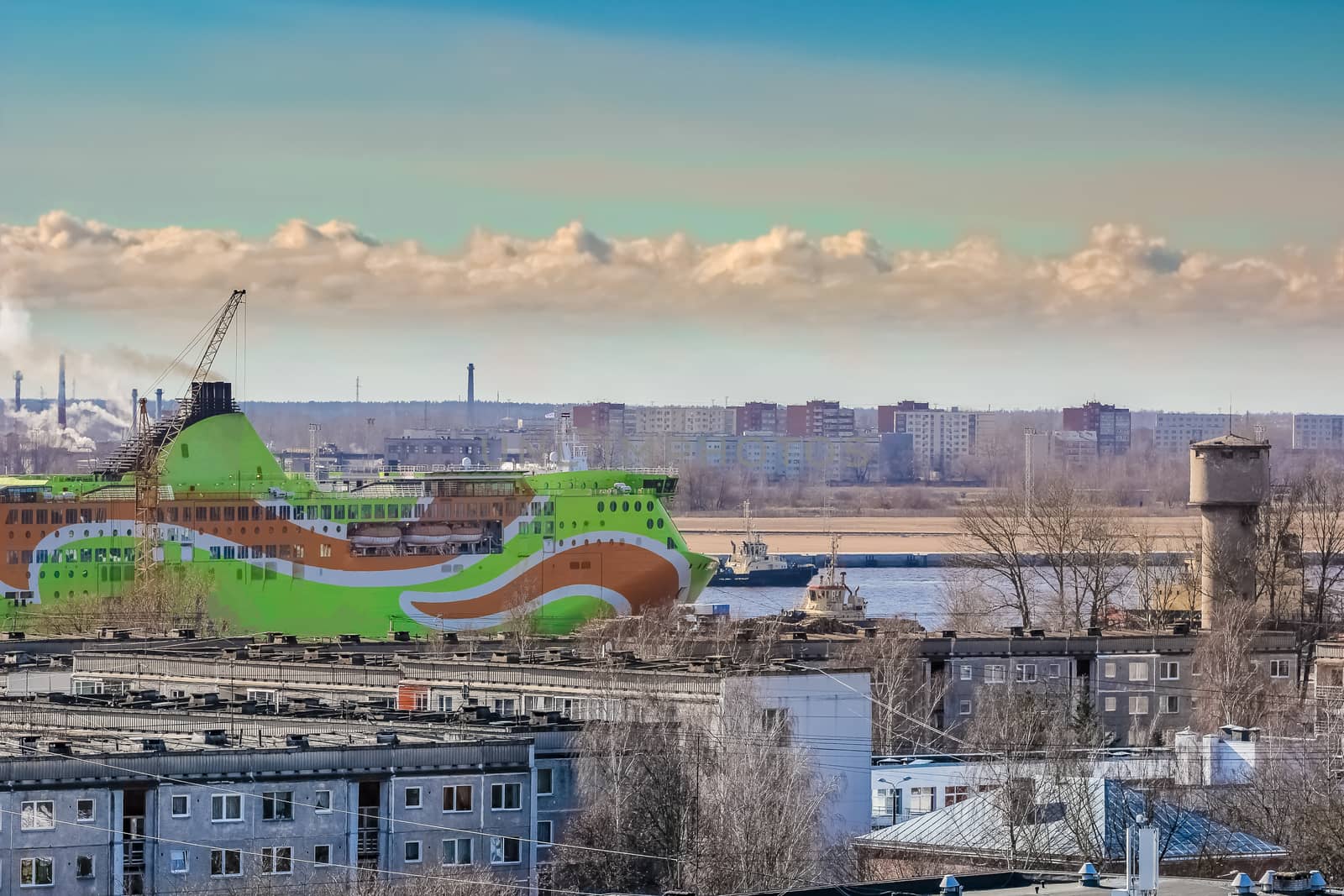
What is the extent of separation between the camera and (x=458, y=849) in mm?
23688

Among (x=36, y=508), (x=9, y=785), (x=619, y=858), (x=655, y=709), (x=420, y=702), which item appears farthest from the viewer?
(x=36, y=508)

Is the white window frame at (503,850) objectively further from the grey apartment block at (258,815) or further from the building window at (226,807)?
the building window at (226,807)

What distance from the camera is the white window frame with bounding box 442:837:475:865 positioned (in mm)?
23594

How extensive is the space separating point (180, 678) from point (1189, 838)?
47.3 feet

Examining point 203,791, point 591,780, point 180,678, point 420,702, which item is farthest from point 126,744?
point 180,678

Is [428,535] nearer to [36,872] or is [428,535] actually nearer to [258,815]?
[258,815]

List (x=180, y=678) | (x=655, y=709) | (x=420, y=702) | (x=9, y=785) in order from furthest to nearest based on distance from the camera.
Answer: (x=180, y=678), (x=420, y=702), (x=655, y=709), (x=9, y=785)

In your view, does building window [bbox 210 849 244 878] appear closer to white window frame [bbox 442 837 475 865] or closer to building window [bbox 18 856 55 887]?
building window [bbox 18 856 55 887]

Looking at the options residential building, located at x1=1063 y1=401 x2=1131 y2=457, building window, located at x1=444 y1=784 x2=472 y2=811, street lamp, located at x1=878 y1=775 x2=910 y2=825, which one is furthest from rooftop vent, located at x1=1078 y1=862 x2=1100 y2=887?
residential building, located at x1=1063 y1=401 x2=1131 y2=457

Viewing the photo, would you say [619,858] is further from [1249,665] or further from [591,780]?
[1249,665]

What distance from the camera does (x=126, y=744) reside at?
948 inches

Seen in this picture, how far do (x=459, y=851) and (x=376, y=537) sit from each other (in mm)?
37299

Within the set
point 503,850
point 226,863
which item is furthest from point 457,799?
point 226,863

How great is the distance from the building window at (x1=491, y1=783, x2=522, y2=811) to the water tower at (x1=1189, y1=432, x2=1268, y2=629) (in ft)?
70.9
